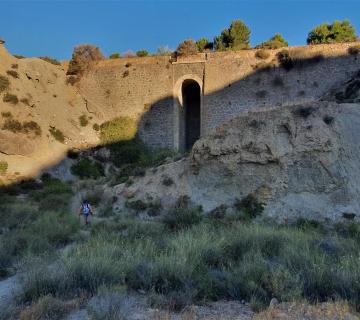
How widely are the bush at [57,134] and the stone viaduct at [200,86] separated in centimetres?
412

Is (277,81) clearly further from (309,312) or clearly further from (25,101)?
(309,312)

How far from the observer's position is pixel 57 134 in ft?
94.0

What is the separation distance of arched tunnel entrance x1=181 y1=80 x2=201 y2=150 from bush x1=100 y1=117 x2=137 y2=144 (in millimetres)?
4538

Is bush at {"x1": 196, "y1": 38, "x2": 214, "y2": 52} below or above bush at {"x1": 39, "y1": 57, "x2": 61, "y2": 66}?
below

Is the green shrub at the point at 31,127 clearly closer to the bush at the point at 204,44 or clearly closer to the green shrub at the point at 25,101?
the green shrub at the point at 25,101

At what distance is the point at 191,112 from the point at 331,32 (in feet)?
56.9

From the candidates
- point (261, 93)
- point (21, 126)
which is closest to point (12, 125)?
point (21, 126)

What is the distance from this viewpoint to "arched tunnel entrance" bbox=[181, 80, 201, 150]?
32719 mm

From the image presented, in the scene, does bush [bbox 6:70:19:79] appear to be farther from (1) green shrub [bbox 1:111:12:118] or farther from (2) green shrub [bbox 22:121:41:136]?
(2) green shrub [bbox 22:121:41:136]

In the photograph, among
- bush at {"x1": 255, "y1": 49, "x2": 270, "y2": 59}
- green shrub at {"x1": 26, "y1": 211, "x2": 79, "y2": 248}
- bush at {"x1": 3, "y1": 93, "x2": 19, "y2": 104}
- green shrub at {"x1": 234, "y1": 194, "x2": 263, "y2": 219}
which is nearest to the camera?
green shrub at {"x1": 26, "y1": 211, "x2": 79, "y2": 248}

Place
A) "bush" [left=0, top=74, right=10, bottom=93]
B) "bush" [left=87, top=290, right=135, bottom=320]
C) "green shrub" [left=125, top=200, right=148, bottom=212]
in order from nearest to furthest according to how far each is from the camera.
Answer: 1. "bush" [left=87, top=290, right=135, bottom=320]
2. "green shrub" [left=125, top=200, right=148, bottom=212]
3. "bush" [left=0, top=74, right=10, bottom=93]

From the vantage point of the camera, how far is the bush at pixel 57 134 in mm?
28422

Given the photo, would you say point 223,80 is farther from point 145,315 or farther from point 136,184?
point 145,315

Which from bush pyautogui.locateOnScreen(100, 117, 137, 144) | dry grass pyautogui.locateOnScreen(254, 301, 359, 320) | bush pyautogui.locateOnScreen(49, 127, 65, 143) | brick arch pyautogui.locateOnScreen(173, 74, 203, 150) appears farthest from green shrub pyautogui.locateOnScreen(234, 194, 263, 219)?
bush pyautogui.locateOnScreen(49, 127, 65, 143)
